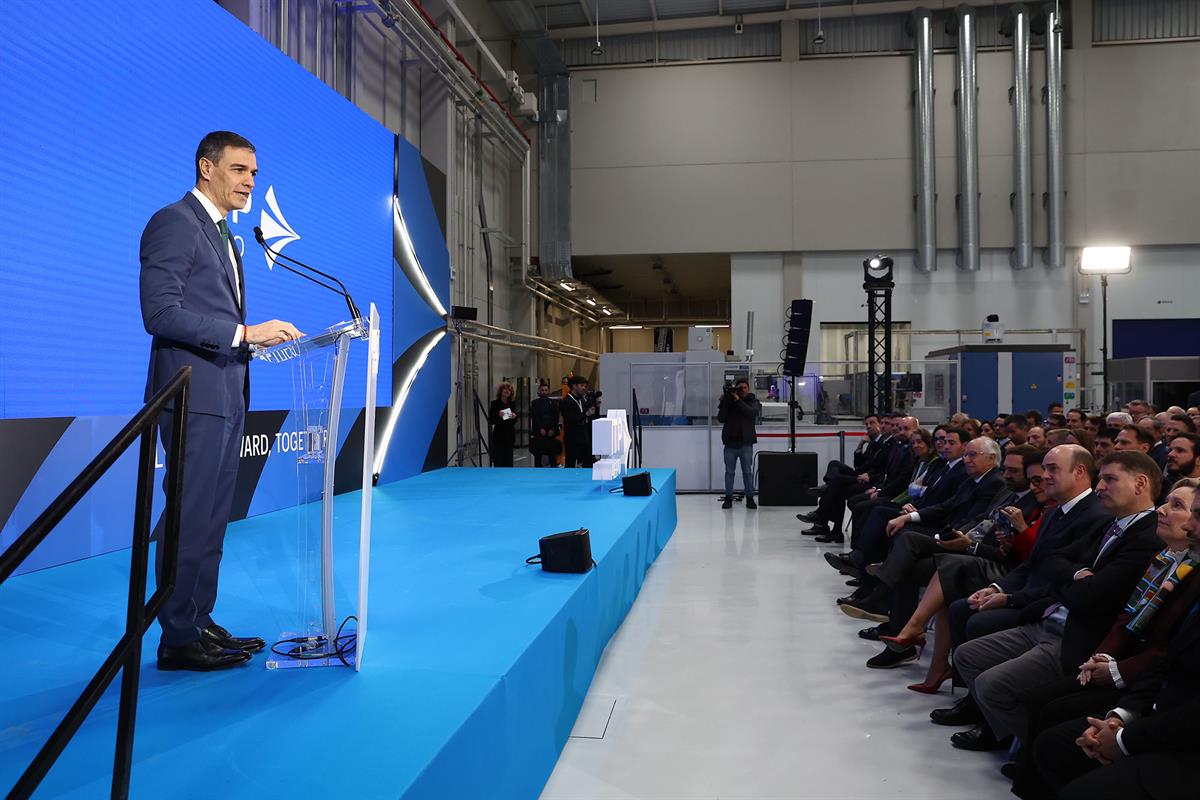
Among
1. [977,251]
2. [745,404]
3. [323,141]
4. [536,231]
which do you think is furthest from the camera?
[536,231]

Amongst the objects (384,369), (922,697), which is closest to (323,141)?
(384,369)

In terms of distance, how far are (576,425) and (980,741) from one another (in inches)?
321

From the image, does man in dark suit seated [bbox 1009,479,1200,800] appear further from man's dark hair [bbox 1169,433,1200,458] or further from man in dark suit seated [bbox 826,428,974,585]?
man in dark suit seated [bbox 826,428,974,585]

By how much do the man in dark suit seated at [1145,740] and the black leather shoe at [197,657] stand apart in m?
2.13

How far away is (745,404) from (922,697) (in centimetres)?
596

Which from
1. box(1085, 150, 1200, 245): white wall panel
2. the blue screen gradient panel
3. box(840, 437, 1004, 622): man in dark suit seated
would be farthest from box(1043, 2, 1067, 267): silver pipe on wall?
the blue screen gradient panel

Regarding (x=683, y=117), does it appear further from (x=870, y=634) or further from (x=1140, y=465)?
(x=1140, y=465)

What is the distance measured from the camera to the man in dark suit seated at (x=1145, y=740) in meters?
1.89

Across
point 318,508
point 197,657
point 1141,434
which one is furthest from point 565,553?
point 1141,434

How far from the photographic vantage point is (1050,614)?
112 inches

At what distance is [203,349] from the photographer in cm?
207

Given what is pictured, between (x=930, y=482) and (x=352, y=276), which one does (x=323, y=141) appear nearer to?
(x=352, y=276)

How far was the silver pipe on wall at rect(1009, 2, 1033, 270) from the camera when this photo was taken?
1375 centimetres

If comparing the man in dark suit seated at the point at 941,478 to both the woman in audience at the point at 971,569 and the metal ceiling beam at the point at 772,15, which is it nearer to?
the woman in audience at the point at 971,569
